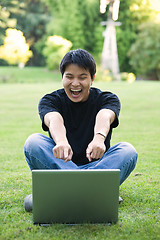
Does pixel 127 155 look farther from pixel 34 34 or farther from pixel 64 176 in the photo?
pixel 34 34

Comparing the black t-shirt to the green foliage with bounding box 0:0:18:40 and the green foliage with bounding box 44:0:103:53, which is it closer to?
the green foliage with bounding box 0:0:18:40

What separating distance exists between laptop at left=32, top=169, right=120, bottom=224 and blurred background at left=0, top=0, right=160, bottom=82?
23.9 m

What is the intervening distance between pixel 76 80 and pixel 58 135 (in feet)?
1.45

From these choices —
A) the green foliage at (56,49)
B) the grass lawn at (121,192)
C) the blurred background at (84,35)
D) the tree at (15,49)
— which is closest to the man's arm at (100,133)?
the grass lawn at (121,192)

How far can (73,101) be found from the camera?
2707mm

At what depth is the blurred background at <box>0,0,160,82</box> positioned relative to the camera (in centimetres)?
2921

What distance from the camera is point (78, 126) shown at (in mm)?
2717

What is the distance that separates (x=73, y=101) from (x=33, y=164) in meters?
0.56

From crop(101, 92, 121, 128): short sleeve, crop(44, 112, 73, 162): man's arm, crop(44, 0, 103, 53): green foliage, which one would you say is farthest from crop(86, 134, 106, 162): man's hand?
crop(44, 0, 103, 53): green foliage

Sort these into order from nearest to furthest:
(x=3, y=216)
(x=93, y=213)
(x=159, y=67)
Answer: (x=93, y=213) → (x=3, y=216) → (x=159, y=67)

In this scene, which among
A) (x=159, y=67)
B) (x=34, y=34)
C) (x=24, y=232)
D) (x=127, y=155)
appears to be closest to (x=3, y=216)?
(x=24, y=232)

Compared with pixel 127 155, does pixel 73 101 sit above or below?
above

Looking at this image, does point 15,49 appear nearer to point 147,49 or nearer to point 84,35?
point 84,35

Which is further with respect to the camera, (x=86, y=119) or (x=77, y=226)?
(x=86, y=119)
